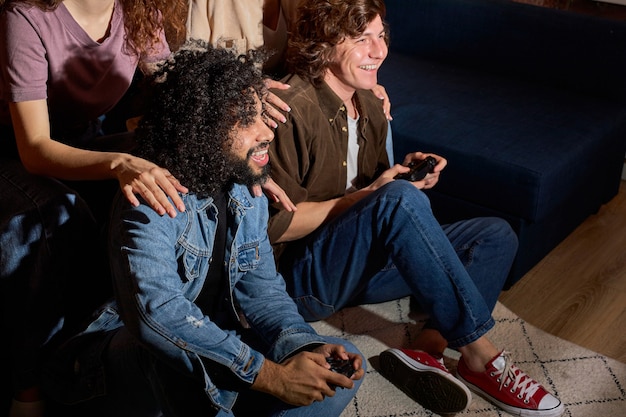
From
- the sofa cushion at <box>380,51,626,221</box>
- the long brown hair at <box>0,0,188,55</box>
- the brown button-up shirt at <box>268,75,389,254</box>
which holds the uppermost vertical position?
the long brown hair at <box>0,0,188,55</box>

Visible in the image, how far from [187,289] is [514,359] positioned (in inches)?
37.7

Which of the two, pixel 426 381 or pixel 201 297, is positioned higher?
pixel 201 297

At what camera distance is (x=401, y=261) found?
187 centimetres

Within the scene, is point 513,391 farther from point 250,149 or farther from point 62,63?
point 62,63

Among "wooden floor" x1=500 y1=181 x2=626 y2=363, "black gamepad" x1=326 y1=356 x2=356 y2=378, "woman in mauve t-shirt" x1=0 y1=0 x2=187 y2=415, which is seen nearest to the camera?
"black gamepad" x1=326 y1=356 x2=356 y2=378

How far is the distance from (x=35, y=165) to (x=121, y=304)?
0.43 m

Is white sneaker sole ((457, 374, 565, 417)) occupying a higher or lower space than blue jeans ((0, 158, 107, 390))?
lower

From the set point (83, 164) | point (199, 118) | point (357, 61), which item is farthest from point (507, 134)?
point (83, 164)

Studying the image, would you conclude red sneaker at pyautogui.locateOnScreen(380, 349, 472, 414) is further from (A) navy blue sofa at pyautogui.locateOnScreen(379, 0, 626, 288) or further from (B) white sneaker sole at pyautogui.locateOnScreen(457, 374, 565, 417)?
(A) navy blue sofa at pyautogui.locateOnScreen(379, 0, 626, 288)

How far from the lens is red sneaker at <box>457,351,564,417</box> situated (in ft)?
6.47

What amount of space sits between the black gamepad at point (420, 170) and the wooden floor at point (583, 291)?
51 cm

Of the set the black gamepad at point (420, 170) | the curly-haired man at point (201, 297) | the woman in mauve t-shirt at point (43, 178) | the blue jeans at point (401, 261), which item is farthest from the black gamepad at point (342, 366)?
the black gamepad at point (420, 170)

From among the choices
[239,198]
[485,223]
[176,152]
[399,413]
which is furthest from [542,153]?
[176,152]

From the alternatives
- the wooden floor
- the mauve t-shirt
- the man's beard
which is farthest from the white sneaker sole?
the mauve t-shirt
